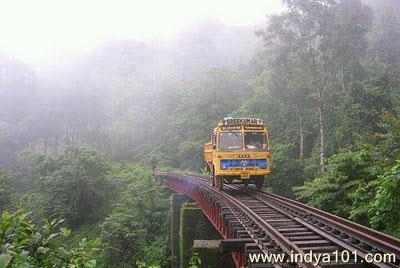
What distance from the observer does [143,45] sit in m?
99.2

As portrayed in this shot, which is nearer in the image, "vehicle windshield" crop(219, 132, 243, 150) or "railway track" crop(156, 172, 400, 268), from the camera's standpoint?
"railway track" crop(156, 172, 400, 268)

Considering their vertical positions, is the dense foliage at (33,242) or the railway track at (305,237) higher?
the dense foliage at (33,242)

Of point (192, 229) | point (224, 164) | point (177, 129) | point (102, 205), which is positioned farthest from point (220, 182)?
point (177, 129)

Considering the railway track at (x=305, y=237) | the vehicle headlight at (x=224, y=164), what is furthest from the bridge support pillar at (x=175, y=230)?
the railway track at (x=305, y=237)

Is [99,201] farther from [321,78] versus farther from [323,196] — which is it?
[323,196]

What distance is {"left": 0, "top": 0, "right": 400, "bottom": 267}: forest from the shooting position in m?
12.4

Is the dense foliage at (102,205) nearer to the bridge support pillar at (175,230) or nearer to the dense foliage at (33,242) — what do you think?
the bridge support pillar at (175,230)

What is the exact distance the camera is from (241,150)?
16156 mm

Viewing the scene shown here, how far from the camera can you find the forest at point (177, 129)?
12.4 metres

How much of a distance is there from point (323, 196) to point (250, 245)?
7.07 m

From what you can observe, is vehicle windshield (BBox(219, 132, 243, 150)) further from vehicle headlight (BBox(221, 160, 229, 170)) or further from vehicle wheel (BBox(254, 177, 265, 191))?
vehicle wheel (BBox(254, 177, 265, 191))

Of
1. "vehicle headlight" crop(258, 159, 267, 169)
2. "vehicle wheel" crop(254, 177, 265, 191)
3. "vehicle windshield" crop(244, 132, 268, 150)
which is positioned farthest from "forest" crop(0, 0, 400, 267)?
"vehicle windshield" crop(244, 132, 268, 150)

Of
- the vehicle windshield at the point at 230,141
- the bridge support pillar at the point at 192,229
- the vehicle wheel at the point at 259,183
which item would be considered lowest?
the bridge support pillar at the point at 192,229

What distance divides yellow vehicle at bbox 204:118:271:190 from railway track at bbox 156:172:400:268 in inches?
137
